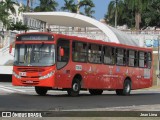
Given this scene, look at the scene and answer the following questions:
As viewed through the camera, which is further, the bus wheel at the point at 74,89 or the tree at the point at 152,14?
the tree at the point at 152,14

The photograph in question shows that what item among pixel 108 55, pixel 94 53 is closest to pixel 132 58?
pixel 108 55

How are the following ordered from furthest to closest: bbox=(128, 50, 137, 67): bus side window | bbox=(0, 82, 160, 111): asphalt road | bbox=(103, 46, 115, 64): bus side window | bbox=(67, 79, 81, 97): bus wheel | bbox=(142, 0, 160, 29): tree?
bbox=(142, 0, 160, 29): tree < bbox=(128, 50, 137, 67): bus side window < bbox=(103, 46, 115, 64): bus side window < bbox=(67, 79, 81, 97): bus wheel < bbox=(0, 82, 160, 111): asphalt road

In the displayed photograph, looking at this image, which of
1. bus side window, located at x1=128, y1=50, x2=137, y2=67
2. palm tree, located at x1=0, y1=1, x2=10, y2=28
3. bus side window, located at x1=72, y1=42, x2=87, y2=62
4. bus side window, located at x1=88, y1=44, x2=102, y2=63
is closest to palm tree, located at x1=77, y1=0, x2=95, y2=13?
palm tree, located at x1=0, y1=1, x2=10, y2=28

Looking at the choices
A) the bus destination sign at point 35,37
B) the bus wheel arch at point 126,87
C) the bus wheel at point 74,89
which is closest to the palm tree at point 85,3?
the bus wheel arch at point 126,87

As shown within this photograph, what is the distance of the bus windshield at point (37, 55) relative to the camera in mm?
23109

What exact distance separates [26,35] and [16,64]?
151 centimetres

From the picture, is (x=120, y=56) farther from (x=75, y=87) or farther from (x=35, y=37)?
(x=35, y=37)

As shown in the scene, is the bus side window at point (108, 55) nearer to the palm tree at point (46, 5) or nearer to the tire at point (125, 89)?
the tire at point (125, 89)

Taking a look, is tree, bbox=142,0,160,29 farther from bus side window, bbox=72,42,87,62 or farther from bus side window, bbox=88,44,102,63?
bus side window, bbox=72,42,87,62

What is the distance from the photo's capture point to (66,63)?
78.2ft

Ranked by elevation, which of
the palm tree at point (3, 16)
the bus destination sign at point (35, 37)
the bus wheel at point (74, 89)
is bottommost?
the bus wheel at point (74, 89)

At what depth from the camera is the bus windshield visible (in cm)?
2311

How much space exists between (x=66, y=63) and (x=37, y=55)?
1552mm

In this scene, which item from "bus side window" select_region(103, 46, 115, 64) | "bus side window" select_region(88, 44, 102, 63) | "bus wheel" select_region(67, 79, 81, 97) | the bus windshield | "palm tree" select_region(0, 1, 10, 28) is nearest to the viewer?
the bus windshield
